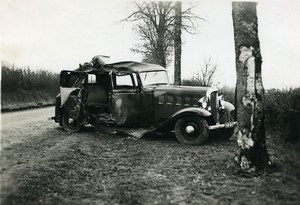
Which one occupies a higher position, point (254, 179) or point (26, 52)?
point (26, 52)

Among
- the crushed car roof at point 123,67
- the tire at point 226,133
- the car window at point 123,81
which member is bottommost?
the tire at point 226,133

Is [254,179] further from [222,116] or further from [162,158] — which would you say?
[222,116]

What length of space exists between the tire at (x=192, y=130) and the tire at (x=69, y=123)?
9.37ft

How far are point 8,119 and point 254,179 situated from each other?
7.87 meters

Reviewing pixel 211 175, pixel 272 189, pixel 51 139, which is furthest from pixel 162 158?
pixel 51 139

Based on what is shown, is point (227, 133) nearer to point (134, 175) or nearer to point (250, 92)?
point (250, 92)

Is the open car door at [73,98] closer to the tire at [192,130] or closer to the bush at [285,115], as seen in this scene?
the tire at [192,130]

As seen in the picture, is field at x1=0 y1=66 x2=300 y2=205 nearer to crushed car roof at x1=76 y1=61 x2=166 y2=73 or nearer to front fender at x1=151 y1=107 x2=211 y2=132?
front fender at x1=151 y1=107 x2=211 y2=132

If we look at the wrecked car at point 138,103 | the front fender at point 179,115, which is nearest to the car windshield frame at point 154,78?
the wrecked car at point 138,103

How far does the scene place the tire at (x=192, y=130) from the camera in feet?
21.5

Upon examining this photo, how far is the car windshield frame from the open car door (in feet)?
4.80

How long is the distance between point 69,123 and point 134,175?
407 centimetres

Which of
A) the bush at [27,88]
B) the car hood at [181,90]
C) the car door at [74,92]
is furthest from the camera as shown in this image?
the bush at [27,88]

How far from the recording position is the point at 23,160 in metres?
5.06
